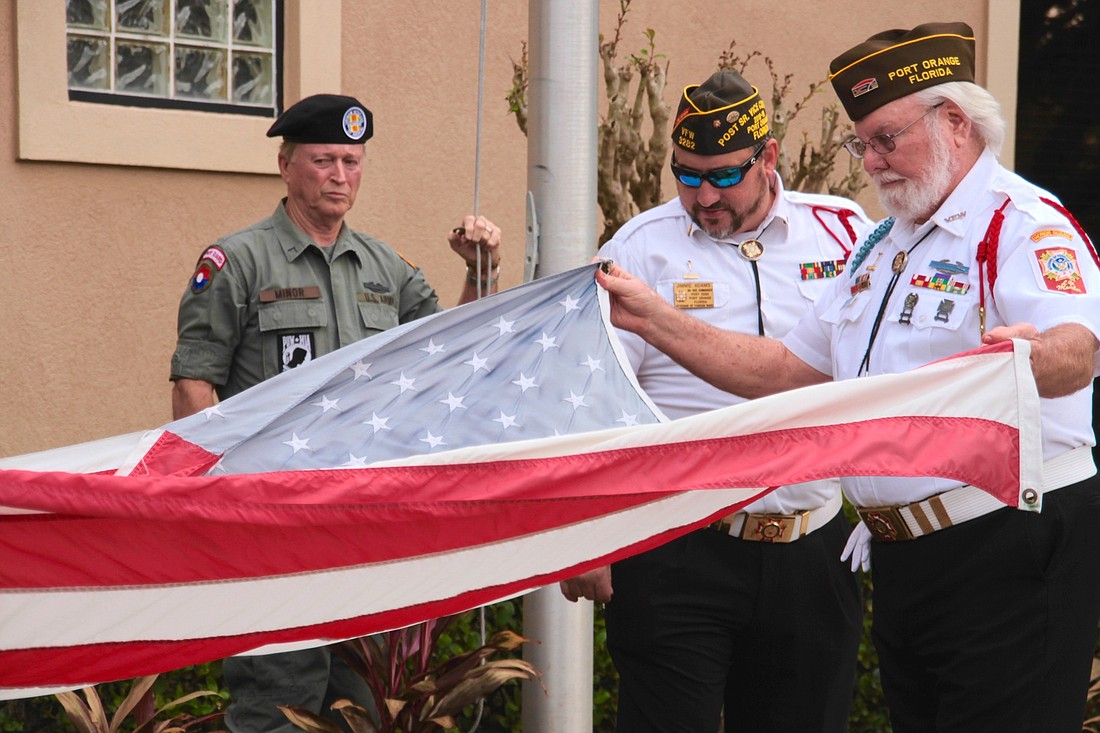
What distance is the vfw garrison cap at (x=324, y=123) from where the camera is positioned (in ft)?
16.4

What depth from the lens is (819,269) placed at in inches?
177

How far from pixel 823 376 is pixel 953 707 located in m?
0.98

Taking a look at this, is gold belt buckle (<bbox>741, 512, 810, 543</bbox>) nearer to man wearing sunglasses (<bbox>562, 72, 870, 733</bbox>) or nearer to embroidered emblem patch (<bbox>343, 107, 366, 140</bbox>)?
man wearing sunglasses (<bbox>562, 72, 870, 733</bbox>)

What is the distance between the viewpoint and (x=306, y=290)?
491 centimetres

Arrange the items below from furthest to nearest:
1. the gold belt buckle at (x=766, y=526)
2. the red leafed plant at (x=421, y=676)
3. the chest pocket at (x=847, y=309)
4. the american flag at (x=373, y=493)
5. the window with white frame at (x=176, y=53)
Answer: the window with white frame at (x=176, y=53), the red leafed plant at (x=421, y=676), the gold belt buckle at (x=766, y=526), the chest pocket at (x=847, y=309), the american flag at (x=373, y=493)

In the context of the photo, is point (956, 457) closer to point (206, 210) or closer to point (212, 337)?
point (212, 337)

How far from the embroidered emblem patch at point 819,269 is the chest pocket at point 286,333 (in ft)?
5.00

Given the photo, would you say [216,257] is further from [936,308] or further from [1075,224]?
[1075,224]

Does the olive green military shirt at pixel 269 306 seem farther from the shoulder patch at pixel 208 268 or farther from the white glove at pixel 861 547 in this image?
the white glove at pixel 861 547

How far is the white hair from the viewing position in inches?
143

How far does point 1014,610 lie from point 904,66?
129cm

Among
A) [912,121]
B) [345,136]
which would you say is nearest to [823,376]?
[912,121]

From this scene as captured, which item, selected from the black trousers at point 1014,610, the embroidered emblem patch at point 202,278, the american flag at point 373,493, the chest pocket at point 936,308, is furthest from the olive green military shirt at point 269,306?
the black trousers at point 1014,610

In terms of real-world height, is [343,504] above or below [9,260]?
below
